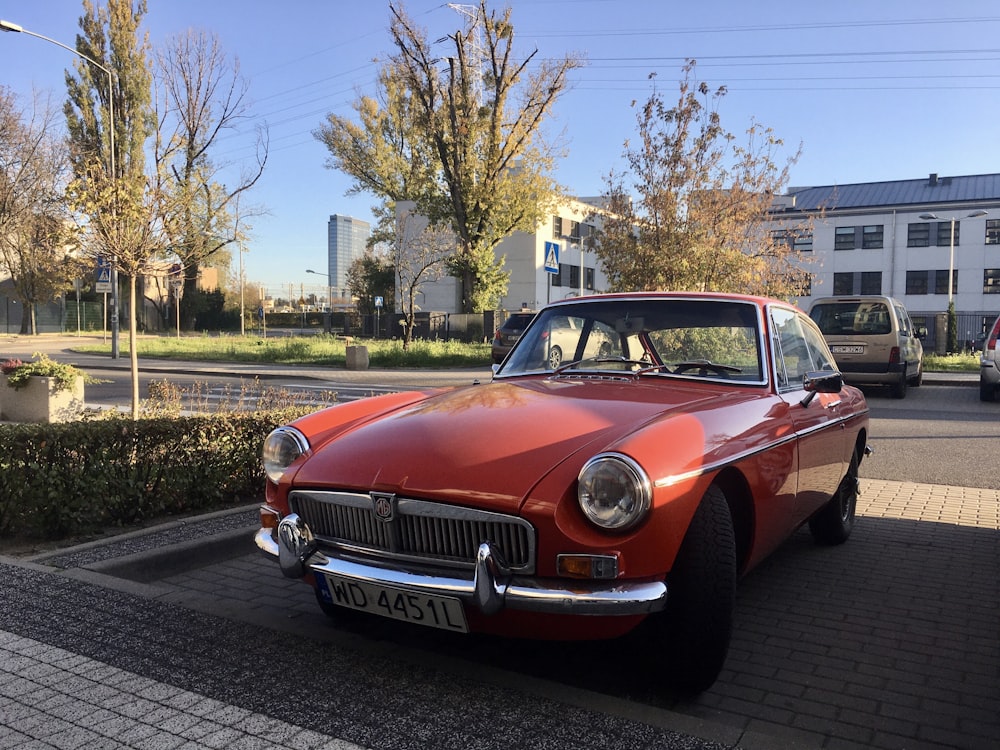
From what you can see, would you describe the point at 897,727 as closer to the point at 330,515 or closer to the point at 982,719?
the point at 982,719

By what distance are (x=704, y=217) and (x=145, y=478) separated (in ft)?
42.7

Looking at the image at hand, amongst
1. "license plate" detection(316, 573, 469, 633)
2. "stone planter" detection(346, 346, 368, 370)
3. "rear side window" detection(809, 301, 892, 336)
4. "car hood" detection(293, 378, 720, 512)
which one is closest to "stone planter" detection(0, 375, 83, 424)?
"car hood" detection(293, 378, 720, 512)

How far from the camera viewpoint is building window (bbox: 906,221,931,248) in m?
49.0

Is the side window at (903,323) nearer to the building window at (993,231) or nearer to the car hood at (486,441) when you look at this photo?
the car hood at (486,441)

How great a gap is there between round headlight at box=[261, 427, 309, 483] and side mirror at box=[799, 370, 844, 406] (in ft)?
8.54

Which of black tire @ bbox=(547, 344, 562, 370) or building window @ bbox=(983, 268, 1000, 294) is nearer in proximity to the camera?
black tire @ bbox=(547, 344, 562, 370)

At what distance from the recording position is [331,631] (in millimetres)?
3773

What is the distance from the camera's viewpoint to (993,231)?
4753 cm

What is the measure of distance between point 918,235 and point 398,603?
53.9m

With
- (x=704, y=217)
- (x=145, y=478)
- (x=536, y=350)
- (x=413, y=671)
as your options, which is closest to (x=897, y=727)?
(x=413, y=671)

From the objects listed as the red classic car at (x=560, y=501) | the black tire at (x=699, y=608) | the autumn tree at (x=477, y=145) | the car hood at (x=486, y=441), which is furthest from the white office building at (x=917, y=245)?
the black tire at (x=699, y=608)

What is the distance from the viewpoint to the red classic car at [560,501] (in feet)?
9.16

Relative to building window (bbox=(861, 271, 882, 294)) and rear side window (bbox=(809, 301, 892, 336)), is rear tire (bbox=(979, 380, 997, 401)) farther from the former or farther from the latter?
building window (bbox=(861, 271, 882, 294))

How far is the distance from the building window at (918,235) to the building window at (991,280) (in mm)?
3677
